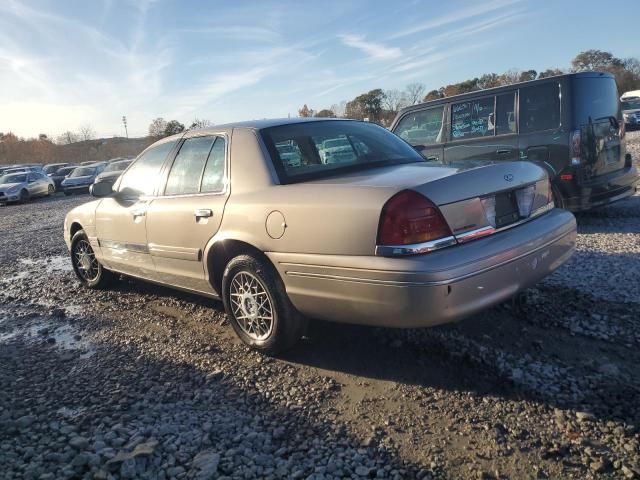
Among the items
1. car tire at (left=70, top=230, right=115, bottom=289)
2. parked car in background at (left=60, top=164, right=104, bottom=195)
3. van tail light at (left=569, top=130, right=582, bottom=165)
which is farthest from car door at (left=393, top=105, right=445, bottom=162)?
parked car in background at (left=60, top=164, right=104, bottom=195)

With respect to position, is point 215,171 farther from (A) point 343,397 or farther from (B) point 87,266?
(B) point 87,266

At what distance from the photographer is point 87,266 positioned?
5816mm

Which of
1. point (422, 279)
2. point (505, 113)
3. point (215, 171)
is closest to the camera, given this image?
point (422, 279)

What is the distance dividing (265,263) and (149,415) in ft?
3.79

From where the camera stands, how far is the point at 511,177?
10.4ft

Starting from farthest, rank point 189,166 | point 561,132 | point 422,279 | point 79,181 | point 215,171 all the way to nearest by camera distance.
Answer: point 79,181, point 561,132, point 189,166, point 215,171, point 422,279

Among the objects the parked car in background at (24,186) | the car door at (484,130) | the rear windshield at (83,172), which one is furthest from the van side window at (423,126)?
the rear windshield at (83,172)

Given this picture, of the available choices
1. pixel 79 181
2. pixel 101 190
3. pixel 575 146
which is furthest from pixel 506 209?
pixel 79 181

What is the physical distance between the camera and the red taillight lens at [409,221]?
271cm

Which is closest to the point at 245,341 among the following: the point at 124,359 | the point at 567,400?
the point at 124,359

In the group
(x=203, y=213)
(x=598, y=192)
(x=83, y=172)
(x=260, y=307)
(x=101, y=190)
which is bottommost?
(x=260, y=307)

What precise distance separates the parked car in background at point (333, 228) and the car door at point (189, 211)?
14 mm

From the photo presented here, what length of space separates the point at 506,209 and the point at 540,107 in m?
3.78

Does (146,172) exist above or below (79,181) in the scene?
above
